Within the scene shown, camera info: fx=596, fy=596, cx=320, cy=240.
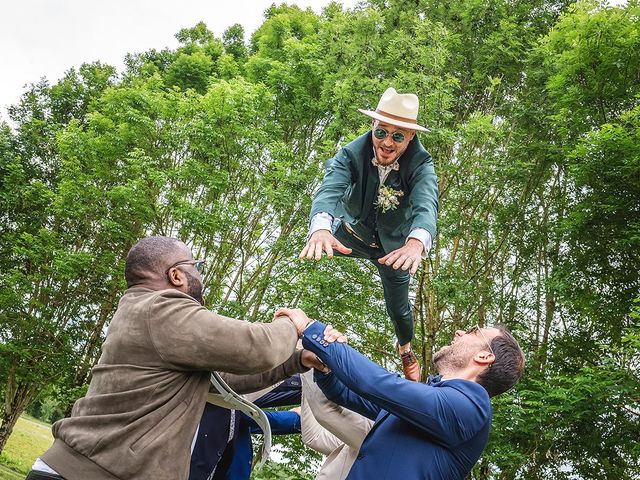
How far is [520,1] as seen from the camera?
11805 millimetres

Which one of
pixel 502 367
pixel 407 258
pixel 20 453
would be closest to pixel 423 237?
pixel 407 258

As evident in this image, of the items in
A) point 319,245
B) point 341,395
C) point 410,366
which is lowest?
point 410,366

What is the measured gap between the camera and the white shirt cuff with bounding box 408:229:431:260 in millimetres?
3137

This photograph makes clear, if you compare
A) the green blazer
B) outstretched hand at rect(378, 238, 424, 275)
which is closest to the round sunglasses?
the green blazer

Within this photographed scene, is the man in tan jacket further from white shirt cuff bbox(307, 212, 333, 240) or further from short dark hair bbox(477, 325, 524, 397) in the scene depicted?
white shirt cuff bbox(307, 212, 333, 240)

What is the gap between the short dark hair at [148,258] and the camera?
2164 mm

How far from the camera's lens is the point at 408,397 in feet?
6.77

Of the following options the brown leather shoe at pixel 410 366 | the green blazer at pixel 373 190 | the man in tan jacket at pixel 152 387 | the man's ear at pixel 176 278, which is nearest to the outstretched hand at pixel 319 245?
the green blazer at pixel 373 190

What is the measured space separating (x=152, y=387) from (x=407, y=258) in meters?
1.53

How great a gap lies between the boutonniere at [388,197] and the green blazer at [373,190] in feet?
0.08

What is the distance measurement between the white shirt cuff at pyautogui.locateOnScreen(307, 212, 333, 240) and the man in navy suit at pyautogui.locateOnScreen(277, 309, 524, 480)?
0.91 metres

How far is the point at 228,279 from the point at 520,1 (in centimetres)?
814

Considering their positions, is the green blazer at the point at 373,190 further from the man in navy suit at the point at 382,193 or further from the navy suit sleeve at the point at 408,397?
the navy suit sleeve at the point at 408,397

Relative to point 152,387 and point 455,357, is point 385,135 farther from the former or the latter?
point 152,387
